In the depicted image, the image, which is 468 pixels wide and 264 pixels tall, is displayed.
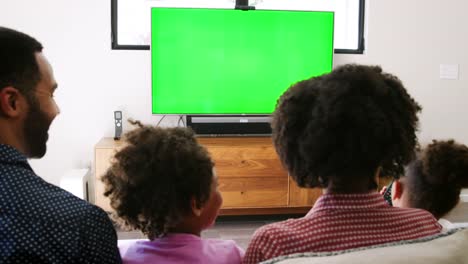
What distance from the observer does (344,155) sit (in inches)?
40.5

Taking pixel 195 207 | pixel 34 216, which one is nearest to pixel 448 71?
pixel 195 207

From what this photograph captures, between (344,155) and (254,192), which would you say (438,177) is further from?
(254,192)

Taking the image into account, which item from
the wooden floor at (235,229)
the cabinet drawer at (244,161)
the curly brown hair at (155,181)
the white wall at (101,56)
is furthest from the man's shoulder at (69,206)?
the white wall at (101,56)

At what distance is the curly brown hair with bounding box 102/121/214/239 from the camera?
3.95ft

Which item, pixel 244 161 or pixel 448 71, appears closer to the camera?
pixel 244 161

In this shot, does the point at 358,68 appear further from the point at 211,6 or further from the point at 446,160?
the point at 211,6

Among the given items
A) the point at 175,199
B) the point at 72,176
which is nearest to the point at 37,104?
the point at 175,199

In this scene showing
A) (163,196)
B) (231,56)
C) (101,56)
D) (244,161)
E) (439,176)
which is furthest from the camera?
(101,56)

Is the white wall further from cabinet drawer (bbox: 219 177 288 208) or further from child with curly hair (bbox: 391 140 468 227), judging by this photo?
child with curly hair (bbox: 391 140 468 227)

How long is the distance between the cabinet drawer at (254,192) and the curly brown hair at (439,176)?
2.01 meters

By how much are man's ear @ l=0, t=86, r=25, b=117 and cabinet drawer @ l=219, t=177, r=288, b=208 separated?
2.30m

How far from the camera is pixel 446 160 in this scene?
57.2 inches

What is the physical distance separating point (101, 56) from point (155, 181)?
283 centimetres

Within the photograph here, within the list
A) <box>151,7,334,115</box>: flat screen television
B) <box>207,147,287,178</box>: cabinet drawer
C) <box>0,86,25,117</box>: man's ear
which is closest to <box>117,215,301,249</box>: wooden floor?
<box>207,147,287,178</box>: cabinet drawer
